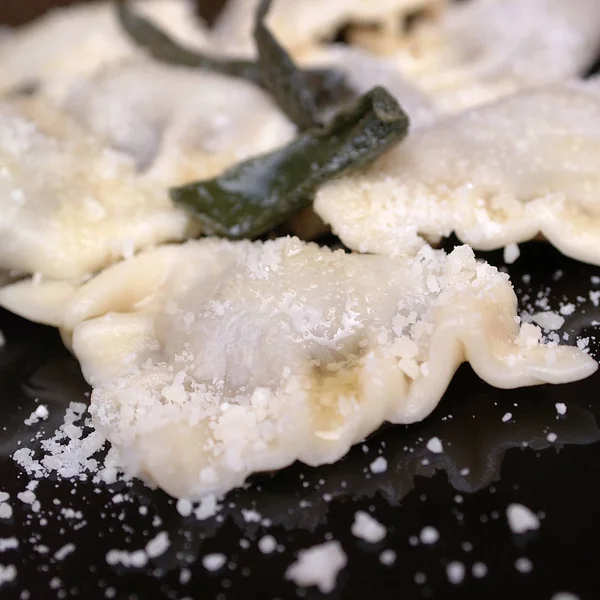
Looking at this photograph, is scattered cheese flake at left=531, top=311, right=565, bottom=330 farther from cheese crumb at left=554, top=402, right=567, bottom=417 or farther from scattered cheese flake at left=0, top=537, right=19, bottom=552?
scattered cheese flake at left=0, top=537, right=19, bottom=552

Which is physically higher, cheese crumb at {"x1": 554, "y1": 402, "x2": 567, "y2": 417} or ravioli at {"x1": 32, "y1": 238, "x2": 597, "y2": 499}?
ravioli at {"x1": 32, "y1": 238, "x2": 597, "y2": 499}

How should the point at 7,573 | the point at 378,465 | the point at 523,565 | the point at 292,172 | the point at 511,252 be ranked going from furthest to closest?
1. the point at 292,172
2. the point at 511,252
3. the point at 378,465
4. the point at 7,573
5. the point at 523,565

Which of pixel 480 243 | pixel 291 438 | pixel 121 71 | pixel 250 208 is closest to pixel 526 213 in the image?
pixel 480 243

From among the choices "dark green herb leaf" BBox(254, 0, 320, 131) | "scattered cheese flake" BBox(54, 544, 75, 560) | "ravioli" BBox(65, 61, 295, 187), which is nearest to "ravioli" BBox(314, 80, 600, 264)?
"dark green herb leaf" BBox(254, 0, 320, 131)

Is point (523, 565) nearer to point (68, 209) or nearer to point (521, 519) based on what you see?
point (521, 519)

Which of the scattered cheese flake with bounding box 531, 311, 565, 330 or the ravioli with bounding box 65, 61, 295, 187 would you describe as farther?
the ravioli with bounding box 65, 61, 295, 187

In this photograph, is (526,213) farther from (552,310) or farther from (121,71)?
(121,71)

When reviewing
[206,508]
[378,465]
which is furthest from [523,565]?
[206,508]

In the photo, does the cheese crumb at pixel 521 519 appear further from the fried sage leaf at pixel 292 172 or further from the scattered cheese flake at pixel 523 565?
the fried sage leaf at pixel 292 172
